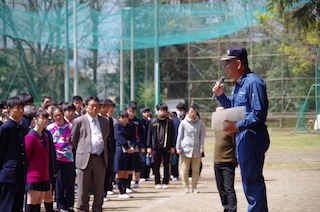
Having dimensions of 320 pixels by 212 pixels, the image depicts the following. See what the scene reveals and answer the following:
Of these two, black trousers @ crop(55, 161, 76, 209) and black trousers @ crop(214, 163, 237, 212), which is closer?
black trousers @ crop(214, 163, 237, 212)

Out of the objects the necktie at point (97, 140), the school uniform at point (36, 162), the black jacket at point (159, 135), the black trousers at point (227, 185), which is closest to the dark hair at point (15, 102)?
the school uniform at point (36, 162)

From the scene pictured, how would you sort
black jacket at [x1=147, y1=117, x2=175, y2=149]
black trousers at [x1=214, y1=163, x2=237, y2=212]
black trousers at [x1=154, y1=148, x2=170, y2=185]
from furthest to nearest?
black jacket at [x1=147, y1=117, x2=175, y2=149] < black trousers at [x1=154, y1=148, x2=170, y2=185] < black trousers at [x1=214, y1=163, x2=237, y2=212]

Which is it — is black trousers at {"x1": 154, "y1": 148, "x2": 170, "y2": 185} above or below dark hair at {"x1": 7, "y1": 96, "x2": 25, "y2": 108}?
below

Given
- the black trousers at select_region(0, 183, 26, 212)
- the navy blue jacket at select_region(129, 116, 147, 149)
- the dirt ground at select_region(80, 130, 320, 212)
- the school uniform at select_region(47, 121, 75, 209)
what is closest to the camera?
the black trousers at select_region(0, 183, 26, 212)

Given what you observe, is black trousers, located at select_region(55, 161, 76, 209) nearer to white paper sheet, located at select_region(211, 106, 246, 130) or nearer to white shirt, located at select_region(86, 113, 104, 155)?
white shirt, located at select_region(86, 113, 104, 155)

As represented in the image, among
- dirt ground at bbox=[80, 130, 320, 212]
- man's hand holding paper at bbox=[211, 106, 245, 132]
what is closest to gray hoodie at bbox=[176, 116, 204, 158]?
dirt ground at bbox=[80, 130, 320, 212]

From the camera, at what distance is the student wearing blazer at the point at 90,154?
7098 mm

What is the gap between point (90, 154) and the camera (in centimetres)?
712

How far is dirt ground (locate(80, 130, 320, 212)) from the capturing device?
817 cm

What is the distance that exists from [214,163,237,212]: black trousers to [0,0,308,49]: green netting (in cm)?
875

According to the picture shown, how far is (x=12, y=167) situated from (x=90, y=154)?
1.71 metres

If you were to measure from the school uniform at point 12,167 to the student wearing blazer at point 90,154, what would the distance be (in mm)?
1437

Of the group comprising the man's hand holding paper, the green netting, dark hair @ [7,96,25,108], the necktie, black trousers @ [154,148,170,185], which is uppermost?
the green netting

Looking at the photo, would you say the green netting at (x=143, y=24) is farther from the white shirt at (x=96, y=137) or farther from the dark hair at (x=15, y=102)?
the dark hair at (x=15, y=102)
